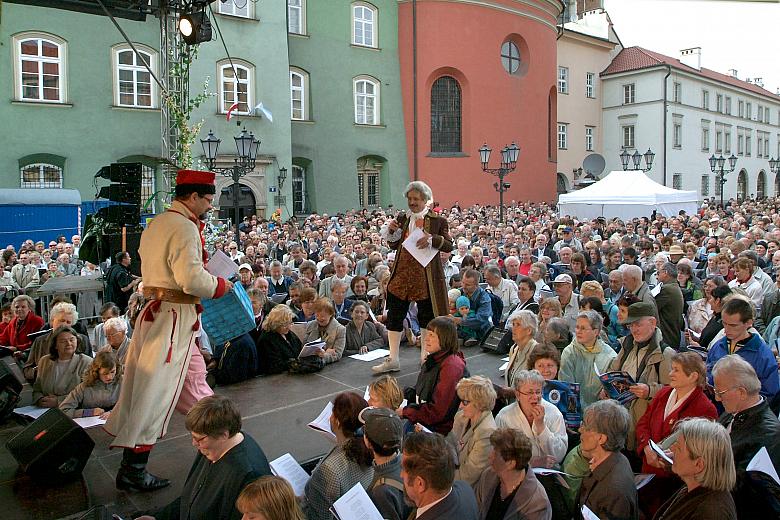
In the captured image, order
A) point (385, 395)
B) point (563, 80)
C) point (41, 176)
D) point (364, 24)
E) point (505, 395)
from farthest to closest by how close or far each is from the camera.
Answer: point (563, 80), point (364, 24), point (41, 176), point (505, 395), point (385, 395)

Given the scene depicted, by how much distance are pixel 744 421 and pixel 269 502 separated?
2731mm

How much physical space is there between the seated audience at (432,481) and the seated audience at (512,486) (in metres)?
0.43

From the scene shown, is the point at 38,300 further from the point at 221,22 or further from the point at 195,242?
the point at 221,22

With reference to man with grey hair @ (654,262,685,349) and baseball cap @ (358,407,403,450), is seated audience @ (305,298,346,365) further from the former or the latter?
baseball cap @ (358,407,403,450)

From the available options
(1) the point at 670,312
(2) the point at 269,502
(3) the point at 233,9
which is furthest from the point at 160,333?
(3) the point at 233,9

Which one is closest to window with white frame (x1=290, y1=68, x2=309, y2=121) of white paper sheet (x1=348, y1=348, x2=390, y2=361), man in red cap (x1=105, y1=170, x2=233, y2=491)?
white paper sheet (x1=348, y1=348, x2=390, y2=361)

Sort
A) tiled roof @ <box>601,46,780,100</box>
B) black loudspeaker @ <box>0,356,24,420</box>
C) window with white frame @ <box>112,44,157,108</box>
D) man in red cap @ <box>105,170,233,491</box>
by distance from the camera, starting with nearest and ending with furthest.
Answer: man in red cap @ <box>105,170,233,491</box>, black loudspeaker @ <box>0,356,24,420</box>, window with white frame @ <box>112,44,157,108</box>, tiled roof @ <box>601,46,780,100</box>

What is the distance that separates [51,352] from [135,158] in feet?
62.9

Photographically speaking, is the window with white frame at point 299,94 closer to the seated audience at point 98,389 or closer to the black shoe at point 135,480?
the seated audience at point 98,389

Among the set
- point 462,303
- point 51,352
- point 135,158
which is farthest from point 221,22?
point 51,352

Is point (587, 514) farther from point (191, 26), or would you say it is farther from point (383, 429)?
point (191, 26)

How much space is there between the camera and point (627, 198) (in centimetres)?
2036

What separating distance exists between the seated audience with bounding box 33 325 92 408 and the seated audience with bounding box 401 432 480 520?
3371mm

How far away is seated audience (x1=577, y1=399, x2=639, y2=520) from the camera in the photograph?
3.49 m
